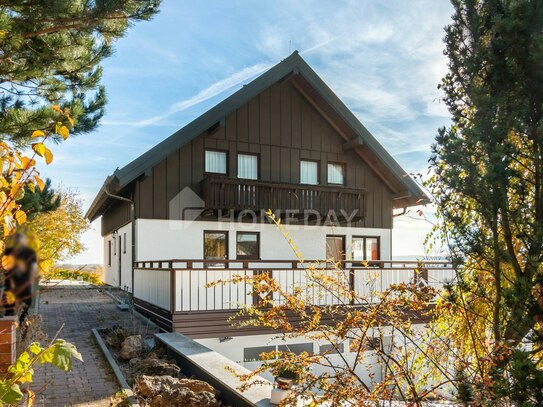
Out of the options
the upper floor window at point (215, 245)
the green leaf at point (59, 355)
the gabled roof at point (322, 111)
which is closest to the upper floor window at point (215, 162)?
the gabled roof at point (322, 111)

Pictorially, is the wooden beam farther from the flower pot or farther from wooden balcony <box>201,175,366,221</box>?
the flower pot

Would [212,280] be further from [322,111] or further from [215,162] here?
[322,111]

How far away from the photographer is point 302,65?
1428 centimetres

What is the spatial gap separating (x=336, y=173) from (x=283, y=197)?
2925 mm

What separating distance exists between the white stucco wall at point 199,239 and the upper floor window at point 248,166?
5.15 ft

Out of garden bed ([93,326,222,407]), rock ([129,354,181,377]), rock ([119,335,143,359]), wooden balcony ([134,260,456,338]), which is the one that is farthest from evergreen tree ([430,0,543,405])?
rock ([119,335,143,359])

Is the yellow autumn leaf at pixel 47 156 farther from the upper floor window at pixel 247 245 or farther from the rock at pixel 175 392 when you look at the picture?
the upper floor window at pixel 247 245

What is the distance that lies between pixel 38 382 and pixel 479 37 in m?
6.62

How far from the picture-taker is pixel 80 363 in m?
7.16

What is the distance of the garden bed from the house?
2079 millimetres

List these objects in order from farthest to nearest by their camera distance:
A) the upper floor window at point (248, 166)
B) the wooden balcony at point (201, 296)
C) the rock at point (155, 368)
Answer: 1. the upper floor window at point (248, 166)
2. the wooden balcony at point (201, 296)
3. the rock at point (155, 368)

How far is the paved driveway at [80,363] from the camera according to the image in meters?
5.48

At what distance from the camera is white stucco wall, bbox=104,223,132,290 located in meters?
15.2

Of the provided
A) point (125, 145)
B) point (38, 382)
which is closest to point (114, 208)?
point (125, 145)
